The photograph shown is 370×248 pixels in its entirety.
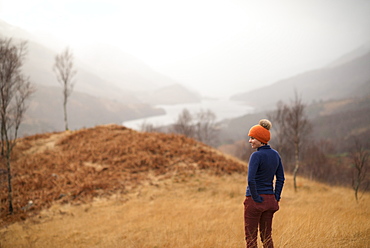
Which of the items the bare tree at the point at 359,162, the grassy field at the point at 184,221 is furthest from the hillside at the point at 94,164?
the bare tree at the point at 359,162

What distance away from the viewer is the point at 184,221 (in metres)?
7.43

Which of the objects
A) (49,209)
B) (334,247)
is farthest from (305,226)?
(49,209)

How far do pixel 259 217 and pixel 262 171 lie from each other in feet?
2.33

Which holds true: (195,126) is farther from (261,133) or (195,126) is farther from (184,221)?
(261,133)

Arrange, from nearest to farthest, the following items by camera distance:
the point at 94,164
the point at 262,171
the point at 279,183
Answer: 1. the point at 262,171
2. the point at 279,183
3. the point at 94,164

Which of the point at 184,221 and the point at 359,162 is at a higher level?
the point at 359,162

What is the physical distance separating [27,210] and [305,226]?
37.8 feet

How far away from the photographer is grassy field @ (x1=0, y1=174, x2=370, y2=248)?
4.64 meters

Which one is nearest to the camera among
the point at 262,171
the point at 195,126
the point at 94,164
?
the point at 262,171

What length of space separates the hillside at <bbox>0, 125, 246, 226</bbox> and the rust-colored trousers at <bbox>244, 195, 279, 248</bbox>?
994 centimetres

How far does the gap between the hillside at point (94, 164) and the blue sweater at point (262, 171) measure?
403 inches

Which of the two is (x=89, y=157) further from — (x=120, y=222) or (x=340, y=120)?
(x=340, y=120)

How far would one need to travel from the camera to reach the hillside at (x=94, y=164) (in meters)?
11.5

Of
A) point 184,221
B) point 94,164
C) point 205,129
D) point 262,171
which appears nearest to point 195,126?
point 205,129
